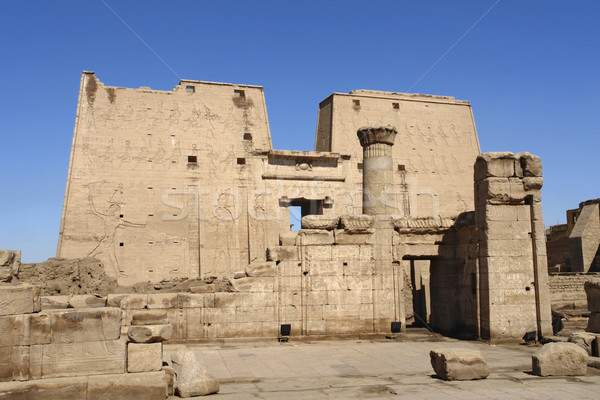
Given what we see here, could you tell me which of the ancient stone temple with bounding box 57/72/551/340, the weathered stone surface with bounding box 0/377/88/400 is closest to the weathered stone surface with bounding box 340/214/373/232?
the ancient stone temple with bounding box 57/72/551/340

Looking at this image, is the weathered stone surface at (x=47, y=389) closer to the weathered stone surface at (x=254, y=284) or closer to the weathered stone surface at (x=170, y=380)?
the weathered stone surface at (x=170, y=380)

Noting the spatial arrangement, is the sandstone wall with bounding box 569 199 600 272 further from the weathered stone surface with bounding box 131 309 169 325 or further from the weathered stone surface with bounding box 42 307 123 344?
the weathered stone surface with bounding box 42 307 123 344

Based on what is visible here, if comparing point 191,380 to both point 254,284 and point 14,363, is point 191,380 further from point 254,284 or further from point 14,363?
point 254,284

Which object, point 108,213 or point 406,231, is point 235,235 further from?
point 406,231

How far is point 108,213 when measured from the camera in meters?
18.1

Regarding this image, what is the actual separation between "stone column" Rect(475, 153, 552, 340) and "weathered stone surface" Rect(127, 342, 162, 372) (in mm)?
7755

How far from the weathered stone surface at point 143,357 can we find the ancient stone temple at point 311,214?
14.7 ft

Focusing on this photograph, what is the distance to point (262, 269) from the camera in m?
11.4

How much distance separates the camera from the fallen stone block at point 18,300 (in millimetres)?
5922

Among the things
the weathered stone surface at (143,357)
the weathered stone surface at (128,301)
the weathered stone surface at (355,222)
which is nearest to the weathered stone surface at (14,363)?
the weathered stone surface at (143,357)

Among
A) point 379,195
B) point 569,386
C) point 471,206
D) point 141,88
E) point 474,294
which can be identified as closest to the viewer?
point 569,386

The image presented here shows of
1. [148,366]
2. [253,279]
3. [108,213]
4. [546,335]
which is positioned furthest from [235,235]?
[148,366]

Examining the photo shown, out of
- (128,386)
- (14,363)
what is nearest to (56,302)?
(14,363)

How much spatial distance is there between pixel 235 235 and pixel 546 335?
1087cm
